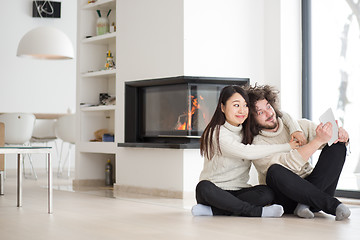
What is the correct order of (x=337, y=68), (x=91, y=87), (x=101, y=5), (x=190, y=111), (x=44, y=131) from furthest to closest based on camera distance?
(x=44, y=131), (x=91, y=87), (x=101, y=5), (x=337, y=68), (x=190, y=111)

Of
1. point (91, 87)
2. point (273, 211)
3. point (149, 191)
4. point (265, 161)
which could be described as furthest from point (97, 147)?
point (273, 211)

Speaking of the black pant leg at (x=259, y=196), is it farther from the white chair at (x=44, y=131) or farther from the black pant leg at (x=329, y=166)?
the white chair at (x=44, y=131)

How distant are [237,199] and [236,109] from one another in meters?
0.51

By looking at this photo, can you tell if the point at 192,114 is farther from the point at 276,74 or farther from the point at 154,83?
the point at 276,74

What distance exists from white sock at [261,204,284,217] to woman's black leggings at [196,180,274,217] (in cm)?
3

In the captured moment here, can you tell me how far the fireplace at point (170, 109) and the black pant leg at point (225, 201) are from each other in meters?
1.34

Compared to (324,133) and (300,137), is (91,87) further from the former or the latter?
(324,133)

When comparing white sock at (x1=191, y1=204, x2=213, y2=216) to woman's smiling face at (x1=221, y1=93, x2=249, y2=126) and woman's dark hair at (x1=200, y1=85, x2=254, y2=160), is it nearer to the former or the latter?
woman's dark hair at (x1=200, y1=85, x2=254, y2=160)

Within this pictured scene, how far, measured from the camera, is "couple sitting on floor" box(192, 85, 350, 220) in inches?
133

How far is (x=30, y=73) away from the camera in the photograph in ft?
28.7

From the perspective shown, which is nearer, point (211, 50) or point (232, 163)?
point (232, 163)

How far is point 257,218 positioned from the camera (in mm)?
3395

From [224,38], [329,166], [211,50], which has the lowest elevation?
[329,166]

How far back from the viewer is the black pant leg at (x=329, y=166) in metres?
3.45
